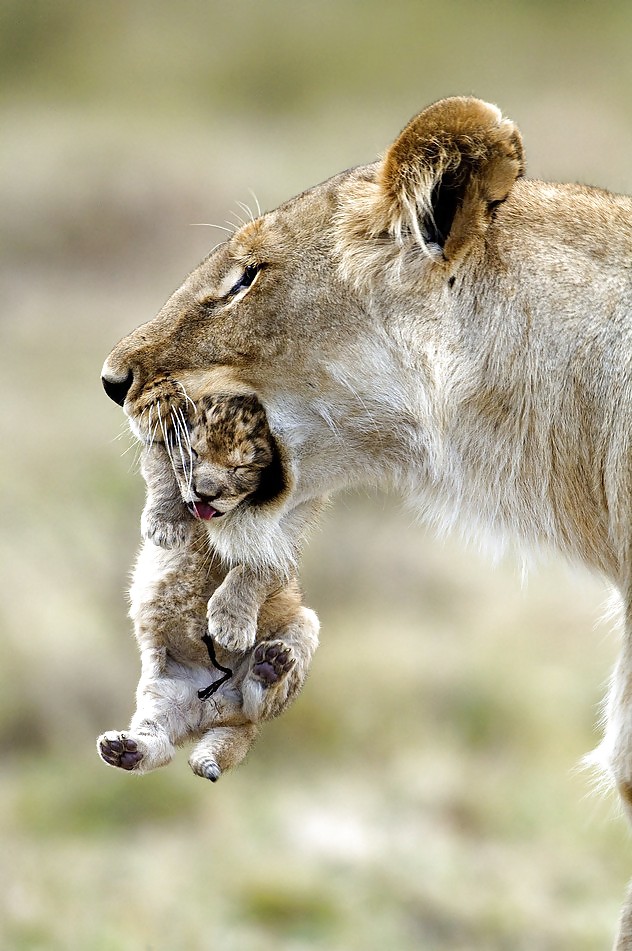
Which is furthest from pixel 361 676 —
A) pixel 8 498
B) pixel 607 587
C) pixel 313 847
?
pixel 607 587

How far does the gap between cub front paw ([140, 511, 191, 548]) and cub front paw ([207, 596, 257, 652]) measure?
0.15 metres

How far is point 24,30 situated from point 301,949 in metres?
20.7

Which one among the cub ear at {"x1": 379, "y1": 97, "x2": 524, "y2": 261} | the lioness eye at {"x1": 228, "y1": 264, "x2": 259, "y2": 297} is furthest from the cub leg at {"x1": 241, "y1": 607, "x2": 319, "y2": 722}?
the cub ear at {"x1": 379, "y1": 97, "x2": 524, "y2": 261}

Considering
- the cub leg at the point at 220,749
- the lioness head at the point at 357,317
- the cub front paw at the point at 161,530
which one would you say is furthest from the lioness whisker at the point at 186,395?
the cub leg at the point at 220,749

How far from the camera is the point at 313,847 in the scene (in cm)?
700

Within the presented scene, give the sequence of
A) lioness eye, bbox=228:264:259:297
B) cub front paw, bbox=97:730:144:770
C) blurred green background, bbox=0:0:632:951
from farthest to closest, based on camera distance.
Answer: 1. blurred green background, bbox=0:0:632:951
2. lioness eye, bbox=228:264:259:297
3. cub front paw, bbox=97:730:144:770

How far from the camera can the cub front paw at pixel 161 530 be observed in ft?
9.57

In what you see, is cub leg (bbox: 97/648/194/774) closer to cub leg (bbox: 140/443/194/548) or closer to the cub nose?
cub leg (bbox: 140/443/194/548)

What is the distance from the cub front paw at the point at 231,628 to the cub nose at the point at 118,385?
0.46 metres

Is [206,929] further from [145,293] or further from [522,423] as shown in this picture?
[145,293]

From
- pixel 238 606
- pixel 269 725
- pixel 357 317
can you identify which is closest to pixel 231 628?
pixel 238 606

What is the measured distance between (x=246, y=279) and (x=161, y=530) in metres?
0.55

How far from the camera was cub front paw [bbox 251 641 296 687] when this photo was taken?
2850mm

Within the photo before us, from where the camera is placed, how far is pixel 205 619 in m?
3.07
